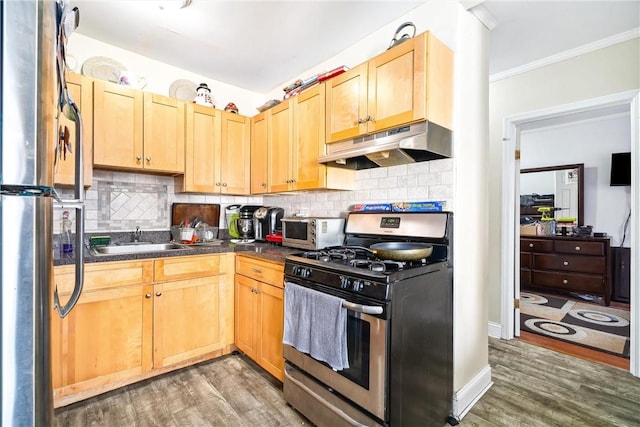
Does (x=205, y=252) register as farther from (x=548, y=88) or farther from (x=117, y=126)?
(x=548, y=88)

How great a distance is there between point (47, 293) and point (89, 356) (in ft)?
5.76

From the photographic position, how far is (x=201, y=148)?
2.80 metres

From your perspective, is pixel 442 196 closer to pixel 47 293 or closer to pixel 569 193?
pixel 47 293

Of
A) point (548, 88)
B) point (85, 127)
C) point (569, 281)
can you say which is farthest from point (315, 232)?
point (569, 281)

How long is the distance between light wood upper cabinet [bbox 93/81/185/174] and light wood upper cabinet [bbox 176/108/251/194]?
3.7 inches

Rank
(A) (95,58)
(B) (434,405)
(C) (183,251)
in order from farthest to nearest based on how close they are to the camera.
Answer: (A) (95,58) < (C) (183,251) < (B) (434,405)

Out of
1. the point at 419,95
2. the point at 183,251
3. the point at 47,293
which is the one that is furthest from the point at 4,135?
the point at 183,251

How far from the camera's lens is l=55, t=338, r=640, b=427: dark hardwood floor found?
1.77 meters

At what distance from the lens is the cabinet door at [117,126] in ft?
7.46

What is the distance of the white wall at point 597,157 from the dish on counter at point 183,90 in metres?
5.28

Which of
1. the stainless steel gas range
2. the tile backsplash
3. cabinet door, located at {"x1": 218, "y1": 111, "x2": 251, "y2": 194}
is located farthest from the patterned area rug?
cabinet door, located at {"x1": 218, "y1": 111, "x2": 251, "y2": 194}

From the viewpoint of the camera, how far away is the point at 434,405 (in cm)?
160

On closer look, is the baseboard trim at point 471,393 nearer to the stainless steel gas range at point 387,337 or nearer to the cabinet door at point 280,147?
the stainless steel gas range at point 387,337

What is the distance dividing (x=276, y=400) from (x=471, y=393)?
1268mm
